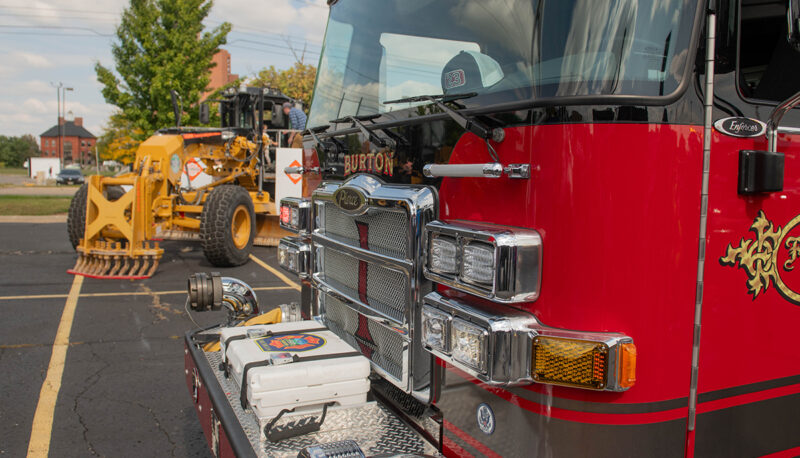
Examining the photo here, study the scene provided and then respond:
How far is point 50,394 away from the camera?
424cm

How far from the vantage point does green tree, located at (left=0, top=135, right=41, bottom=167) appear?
10806 cm

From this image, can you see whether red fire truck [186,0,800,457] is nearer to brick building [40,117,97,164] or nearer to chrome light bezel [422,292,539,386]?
chrome light bezel [422,292,539,386]

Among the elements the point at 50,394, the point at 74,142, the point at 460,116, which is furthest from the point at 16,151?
the point at 460,116

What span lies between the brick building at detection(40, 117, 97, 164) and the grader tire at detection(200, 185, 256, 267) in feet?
392

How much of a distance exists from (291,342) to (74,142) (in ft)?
450

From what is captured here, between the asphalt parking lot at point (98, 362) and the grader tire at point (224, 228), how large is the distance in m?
0.31

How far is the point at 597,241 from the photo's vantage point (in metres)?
1.59

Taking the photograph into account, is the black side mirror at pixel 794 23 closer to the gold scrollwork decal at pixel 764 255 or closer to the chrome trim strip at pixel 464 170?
the gold scrollwork decal at pixel 764 255

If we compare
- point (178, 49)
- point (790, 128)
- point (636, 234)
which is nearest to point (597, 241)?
point (636, 234)

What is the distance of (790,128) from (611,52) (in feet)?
2.25

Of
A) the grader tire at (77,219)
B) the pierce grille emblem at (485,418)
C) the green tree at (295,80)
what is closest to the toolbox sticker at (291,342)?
the pierce grille emblem at (485,418)

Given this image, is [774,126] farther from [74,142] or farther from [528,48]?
[74,142]

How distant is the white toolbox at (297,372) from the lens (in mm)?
2193

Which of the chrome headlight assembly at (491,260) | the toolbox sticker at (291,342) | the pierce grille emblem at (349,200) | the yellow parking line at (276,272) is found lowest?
the yellow parking line at (276,272)
